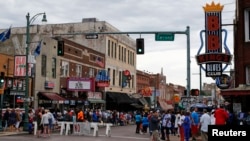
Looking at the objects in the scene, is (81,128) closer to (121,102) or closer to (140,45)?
(140,45)

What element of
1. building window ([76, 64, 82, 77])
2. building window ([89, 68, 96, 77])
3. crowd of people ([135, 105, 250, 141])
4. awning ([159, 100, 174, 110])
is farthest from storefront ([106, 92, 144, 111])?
crowd of people ([135, 105, 250, 141])

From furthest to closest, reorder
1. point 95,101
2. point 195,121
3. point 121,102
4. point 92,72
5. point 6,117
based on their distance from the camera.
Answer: point 121,102
point 92,72
point 95,101
point 6,117
point 195,121

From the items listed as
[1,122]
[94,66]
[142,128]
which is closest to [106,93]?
[94,66]

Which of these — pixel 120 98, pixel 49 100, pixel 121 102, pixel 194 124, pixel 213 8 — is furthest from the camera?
pixel 120 98

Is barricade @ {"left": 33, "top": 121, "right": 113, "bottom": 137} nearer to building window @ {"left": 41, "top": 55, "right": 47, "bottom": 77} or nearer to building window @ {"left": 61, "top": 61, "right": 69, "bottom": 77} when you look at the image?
building window @ {"left": 41, "top": 55, "right": 47, "bottom": 77}

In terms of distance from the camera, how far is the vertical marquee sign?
24.6m

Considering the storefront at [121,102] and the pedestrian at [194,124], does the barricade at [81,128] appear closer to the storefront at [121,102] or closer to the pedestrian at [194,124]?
the pedestrian at [194,124]

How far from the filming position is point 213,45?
25.4m

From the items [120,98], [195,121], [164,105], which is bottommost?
[195,121]

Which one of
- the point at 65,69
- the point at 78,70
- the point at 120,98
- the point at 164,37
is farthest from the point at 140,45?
the point at 120,98

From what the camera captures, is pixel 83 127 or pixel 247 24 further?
pixel 83 127

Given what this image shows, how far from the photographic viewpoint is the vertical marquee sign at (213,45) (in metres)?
24.6

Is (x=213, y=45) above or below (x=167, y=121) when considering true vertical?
above

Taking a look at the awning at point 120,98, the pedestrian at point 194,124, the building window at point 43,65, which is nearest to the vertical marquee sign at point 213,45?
the pedestrian at point 194,124
